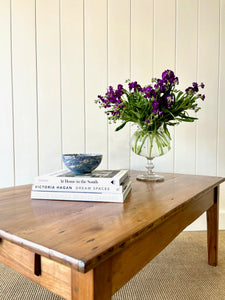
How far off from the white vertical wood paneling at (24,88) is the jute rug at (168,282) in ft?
2.03

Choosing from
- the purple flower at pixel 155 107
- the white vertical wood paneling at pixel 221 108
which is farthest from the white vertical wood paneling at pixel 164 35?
the purple flower at pixel 155 107

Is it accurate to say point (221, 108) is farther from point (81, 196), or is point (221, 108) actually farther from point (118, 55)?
point (81, 196)

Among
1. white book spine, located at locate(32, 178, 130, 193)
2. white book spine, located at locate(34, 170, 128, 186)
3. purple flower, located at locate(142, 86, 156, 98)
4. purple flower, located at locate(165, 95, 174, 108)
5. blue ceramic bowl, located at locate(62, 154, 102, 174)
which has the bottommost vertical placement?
white book spine, located at locate(32, 178, 130, 193)

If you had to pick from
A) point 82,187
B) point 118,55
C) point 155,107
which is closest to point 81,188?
point 82,187

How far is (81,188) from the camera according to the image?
78cm

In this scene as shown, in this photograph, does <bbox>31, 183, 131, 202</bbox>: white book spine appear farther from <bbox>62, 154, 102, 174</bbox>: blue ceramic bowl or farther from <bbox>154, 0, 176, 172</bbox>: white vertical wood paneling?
<bbox>154, 0, 176, 172</bbox>: white vertical wood paneling

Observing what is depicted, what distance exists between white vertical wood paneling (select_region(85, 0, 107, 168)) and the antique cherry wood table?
81cm

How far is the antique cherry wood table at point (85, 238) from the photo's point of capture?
444 millimetres

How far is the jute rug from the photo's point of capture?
1072 millimetres

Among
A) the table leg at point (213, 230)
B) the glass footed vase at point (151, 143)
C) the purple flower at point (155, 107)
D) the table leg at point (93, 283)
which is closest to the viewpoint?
the table leg at point (93, 283)

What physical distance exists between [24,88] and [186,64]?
114cm

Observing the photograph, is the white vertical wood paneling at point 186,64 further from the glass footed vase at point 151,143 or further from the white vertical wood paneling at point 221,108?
the glass footed vase at point 151,143

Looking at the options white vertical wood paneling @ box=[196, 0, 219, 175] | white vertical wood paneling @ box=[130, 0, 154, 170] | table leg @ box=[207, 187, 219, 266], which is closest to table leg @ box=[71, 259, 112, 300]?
table leg @ box=[207, 187, 219, 266]

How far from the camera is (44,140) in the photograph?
1.53m
